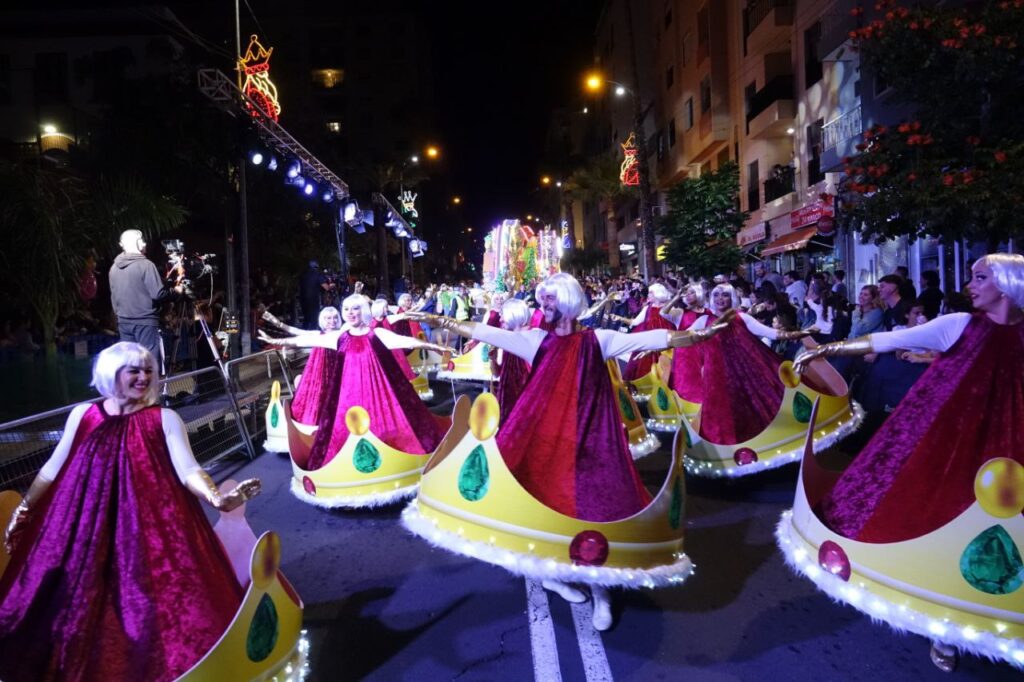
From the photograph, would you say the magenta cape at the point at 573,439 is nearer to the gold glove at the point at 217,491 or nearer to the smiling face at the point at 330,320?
the gold glove at the point at 217,491

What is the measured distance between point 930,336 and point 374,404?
13.6ft

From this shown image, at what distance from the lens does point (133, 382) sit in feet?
10.4

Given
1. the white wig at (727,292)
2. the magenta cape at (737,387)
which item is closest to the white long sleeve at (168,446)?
the magenta cape at (737,387)

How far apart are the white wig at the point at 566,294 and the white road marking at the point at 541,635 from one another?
1.68 metres

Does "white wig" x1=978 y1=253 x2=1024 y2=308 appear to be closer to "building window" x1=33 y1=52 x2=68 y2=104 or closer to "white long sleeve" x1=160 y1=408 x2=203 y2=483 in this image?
"white long sleeve" x1=160 y1=408 x2=203 y2=483

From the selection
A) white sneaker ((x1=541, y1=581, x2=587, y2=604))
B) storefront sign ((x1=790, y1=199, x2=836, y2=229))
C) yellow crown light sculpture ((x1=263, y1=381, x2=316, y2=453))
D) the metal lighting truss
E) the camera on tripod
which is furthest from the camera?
storefront sign ((x1=790, y1=199, x2=836, y2=229))

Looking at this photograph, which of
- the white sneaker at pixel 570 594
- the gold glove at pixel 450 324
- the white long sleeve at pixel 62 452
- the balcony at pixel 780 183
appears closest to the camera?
the white long sleeve at pixel 62 452

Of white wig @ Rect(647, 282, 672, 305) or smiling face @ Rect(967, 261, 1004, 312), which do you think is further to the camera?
white wig @ Rect(647, 282, 672, 305)

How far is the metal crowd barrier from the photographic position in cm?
519

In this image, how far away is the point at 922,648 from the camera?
3701 millimetres

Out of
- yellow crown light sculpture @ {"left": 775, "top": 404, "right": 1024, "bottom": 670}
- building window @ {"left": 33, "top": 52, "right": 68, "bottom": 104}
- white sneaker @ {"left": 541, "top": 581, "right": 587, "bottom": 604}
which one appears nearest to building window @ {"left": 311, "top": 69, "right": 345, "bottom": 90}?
building window @ {"left": 33, "top": 52, "right": 68, "bottom": 104}

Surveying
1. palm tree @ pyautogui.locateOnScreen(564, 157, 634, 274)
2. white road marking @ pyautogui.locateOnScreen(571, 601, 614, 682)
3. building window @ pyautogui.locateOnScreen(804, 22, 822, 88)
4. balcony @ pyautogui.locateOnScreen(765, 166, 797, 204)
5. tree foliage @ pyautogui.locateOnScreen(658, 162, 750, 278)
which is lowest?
white road marking @ pyautogui.locateOnScreen(571, 601, 614, 682)

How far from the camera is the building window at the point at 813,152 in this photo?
1994cm

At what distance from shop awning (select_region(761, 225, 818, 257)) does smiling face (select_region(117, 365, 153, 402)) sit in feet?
55.8
